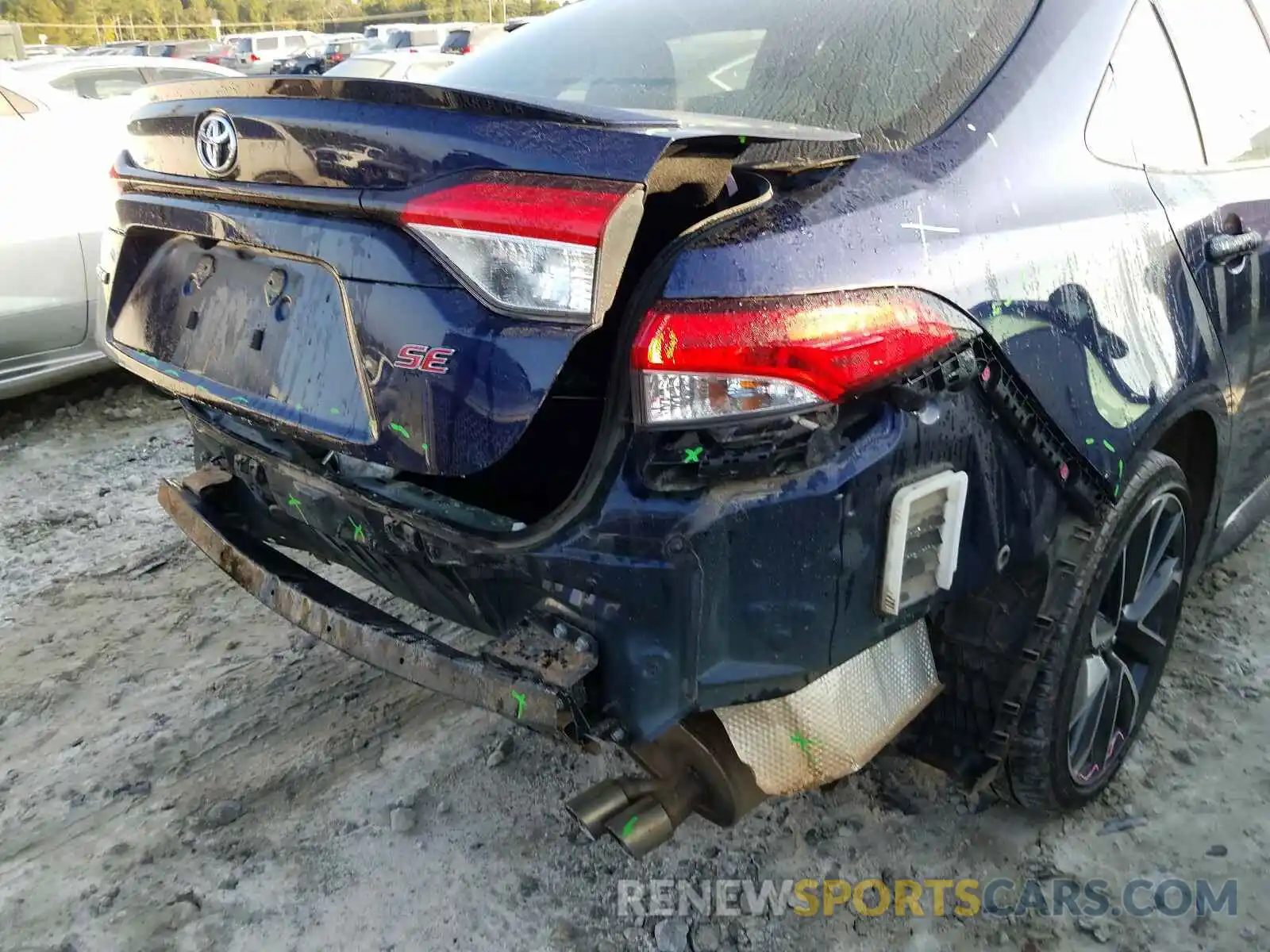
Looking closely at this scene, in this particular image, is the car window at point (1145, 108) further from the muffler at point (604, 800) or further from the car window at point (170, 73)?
the car window at point (170, 73)

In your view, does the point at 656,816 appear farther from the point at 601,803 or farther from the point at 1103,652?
the point at 1103,652

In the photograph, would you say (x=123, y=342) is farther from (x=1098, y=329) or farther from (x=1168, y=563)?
(x=1168, y=563)

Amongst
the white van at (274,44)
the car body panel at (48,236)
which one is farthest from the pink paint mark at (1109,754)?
the white van at (274,44)

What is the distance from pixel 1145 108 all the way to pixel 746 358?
1320mm

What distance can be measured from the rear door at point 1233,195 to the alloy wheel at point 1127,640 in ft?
1.13

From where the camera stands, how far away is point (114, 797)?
2355 mm

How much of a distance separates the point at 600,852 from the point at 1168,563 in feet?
4.89

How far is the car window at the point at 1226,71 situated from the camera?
2342mm

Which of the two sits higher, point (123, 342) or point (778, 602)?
point (123, 342)

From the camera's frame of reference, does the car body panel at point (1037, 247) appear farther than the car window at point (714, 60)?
No

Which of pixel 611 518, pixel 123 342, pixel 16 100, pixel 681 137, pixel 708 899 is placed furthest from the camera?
pixel 16 100

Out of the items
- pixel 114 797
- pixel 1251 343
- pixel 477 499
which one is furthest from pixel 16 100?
pixel 1251 343

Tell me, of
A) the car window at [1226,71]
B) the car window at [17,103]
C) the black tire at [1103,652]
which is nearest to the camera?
the black tire at [1103,652]

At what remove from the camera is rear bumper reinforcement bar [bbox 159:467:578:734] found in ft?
5.07
